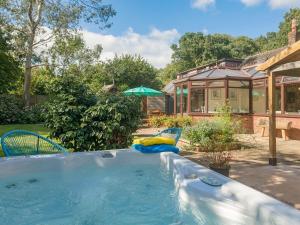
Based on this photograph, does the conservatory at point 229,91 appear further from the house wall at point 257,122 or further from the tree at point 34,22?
the tree at point 34,22

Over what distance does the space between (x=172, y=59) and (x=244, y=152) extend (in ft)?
136

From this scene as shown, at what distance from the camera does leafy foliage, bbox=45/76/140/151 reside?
6.39m

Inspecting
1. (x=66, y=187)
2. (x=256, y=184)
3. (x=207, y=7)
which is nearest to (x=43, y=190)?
(x=66, y=187)

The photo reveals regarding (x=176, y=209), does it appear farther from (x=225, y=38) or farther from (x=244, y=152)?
(x=225, y=38)

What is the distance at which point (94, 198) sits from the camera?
15.1ft

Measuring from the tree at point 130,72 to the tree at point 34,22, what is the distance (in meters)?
8.71

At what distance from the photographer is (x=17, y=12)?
17109 millimetres

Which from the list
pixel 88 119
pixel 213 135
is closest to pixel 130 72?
pixel 213 135

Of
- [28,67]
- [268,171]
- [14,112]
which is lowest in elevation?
[268,171]

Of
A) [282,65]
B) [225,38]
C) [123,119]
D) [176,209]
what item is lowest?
[176,209]

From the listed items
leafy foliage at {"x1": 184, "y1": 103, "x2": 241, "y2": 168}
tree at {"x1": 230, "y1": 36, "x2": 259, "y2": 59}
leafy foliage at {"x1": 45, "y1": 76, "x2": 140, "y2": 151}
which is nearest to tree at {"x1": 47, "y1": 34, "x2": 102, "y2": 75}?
leafy foliage at {"x1": 45, "y1": 76, "x2": 140, "y2": 151}

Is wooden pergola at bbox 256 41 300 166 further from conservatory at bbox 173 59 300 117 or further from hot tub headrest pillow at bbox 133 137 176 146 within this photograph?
conservatory at bbox 173 59 300 117

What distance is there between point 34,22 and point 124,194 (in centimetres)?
1614

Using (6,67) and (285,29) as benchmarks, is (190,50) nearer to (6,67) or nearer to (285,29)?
(285,29)
